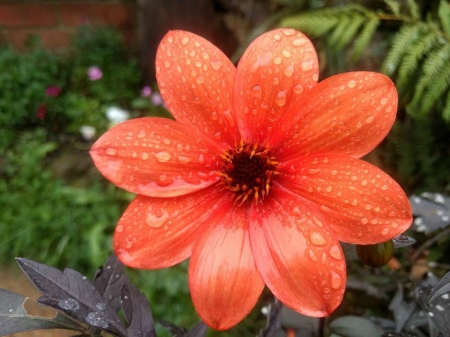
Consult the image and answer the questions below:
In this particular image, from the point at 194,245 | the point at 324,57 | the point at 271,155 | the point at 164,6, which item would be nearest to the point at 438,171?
the point at 324,57

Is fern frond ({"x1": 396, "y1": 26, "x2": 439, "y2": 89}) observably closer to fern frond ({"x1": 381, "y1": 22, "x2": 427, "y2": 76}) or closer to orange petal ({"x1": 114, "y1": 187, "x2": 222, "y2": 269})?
fern frond ({"x1": 381, "y1": 22, "x2": 427, "y2": 76})

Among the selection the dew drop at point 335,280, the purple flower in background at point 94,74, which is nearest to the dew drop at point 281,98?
the dew drop at point 335,280

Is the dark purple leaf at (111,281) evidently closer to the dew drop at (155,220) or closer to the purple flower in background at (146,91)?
the dew drop at (155,220)

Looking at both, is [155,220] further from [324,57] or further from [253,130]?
[324,57]

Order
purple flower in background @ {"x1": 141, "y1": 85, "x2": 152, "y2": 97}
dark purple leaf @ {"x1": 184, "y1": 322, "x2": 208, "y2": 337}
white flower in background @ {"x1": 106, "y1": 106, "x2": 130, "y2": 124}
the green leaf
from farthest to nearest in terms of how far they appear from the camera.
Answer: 1. purple flower in background @ {"x1": 141, "y1": 85, "x2": 152, "y2": 97}
2. white flower in background @ {"x1": 106, "y1": 106, "x2": 130, "y2": 124}
3. the green leaf
4. dark purple leaf @ {"x1": 184, "y1": 322, "x2": 208, "y2": 337}

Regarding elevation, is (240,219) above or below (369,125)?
below

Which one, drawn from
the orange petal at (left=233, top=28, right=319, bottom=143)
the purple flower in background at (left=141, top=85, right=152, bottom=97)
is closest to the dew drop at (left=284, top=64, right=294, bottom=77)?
the orange petal at (left=233, top=28, right=319, bottom=143)
